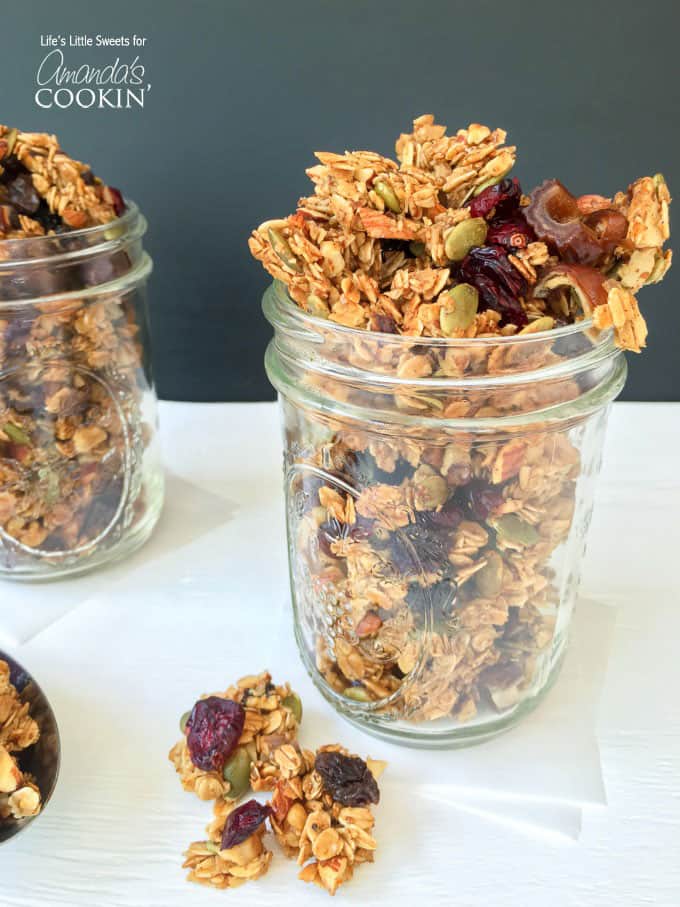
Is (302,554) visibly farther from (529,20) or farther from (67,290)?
(529,20)

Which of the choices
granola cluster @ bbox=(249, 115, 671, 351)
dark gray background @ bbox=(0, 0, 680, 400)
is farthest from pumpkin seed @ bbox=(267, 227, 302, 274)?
dark gray background @ bbox=(0, 0, 680, 400)

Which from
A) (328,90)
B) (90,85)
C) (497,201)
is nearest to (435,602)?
(497,201)

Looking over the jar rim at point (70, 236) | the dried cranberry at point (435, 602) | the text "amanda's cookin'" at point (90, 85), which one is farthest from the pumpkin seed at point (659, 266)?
the text "amanda's cookin'" at point (90, 85)

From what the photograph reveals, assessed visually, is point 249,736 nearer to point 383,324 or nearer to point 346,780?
point 346,780

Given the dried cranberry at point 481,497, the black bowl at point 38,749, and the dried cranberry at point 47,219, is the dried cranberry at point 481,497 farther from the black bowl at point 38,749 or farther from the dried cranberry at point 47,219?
the dried cranberry at point 47,219

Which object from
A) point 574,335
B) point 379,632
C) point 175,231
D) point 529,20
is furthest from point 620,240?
→ point 175,231

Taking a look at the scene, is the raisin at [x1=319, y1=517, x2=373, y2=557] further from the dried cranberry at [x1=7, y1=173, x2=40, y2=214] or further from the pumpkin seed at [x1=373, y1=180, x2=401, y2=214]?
the dried cranberry at [x1=7, y1=173, x2=40, y2=214]

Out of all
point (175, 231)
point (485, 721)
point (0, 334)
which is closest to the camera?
point (485, 721)
